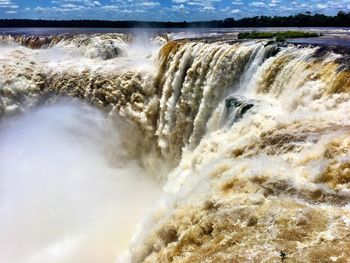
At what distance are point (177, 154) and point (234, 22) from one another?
46478 mm

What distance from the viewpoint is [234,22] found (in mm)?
57719

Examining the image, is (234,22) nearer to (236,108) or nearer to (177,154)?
(177,154)

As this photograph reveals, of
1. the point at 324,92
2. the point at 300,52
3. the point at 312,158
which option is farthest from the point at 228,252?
the point at 300,52

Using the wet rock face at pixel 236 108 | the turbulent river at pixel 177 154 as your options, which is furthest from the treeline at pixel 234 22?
the wet rock face at pixel 236 108

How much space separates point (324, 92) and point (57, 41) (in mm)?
22825

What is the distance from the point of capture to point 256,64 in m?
11.8

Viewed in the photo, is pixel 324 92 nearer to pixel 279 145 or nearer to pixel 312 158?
pixel 279 145

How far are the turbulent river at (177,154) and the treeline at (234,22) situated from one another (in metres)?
22.3

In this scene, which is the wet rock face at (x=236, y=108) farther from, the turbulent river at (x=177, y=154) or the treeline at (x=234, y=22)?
the treeline at (x=234, y=22)

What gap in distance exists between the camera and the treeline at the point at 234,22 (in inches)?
1529

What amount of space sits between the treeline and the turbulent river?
2229 centimetres

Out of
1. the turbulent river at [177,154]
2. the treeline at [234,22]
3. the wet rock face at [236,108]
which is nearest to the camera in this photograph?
the turbulent river at [177,154]

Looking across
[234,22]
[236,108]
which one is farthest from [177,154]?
[234,22]

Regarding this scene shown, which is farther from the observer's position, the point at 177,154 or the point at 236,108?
the point at 177,154
